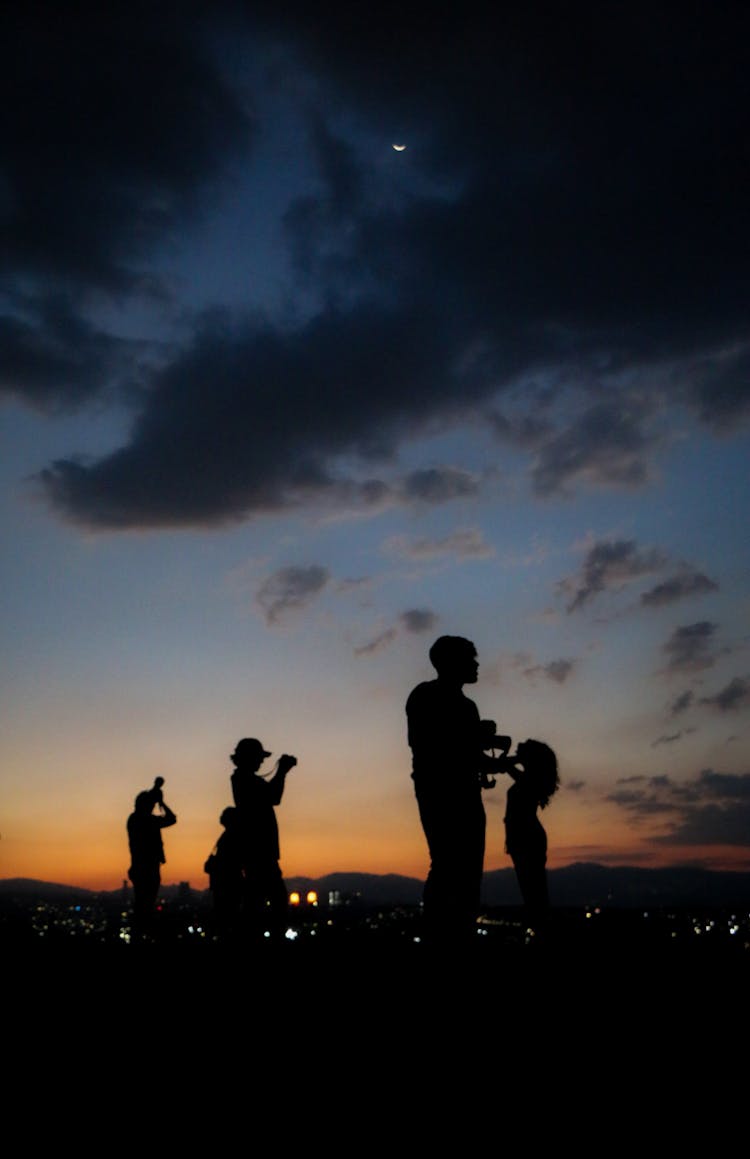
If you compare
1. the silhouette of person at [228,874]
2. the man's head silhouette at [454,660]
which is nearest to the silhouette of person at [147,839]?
the silhouette of person at [228,874]

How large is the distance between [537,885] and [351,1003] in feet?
14.9

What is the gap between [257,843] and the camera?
34.0 feet

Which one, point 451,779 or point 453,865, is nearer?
point 453,865

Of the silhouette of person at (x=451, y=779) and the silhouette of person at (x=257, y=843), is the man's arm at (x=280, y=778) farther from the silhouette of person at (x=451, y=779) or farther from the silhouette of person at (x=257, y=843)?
the silhouette of person at (x=451, y=779)

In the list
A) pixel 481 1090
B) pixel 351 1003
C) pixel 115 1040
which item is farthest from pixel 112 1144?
pixel 351 1003

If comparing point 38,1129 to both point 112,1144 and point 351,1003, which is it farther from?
point 351,1003

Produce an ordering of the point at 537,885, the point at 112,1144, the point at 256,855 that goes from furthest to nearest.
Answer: the point at 256,855 < the point at 537,885 < the point at 112,1144

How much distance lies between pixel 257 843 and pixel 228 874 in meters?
0.50

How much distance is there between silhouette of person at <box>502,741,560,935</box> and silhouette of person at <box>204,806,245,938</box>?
323cm

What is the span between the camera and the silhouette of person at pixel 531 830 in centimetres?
941

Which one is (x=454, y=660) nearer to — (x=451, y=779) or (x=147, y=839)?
(x=451, y=779)

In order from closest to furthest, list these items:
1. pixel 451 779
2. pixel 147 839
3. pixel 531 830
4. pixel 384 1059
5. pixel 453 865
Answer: pixel 384 1059
pixel 453 865
pixel 451 779
pixel 531 830
pixel 147 839

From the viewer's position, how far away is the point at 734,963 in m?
8.02

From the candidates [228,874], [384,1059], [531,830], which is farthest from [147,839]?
[384,1059]
